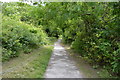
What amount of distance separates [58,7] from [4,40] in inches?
131

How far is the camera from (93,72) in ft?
20.0

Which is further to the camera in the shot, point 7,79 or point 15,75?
point 15,75

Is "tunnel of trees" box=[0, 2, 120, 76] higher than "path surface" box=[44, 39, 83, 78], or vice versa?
"tunnel of trees" box=[0, 2, 120, 76]

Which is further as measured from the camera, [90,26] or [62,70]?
[90,26]

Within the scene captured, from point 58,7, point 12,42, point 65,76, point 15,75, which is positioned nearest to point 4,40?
point 12,42

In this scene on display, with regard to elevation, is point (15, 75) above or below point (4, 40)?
below

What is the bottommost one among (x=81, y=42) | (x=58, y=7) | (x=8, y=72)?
(x=8, y=72)

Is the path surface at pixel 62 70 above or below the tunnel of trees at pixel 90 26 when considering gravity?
below

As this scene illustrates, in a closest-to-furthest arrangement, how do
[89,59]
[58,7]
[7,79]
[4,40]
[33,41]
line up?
1. [7,79]
2. [58,7]
3. [4,40]
4. [89,59]
5. [33,41]

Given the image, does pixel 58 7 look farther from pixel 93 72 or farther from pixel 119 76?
pixel 119 76

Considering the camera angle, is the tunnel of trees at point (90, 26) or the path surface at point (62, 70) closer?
the tunnel of trees at point (90, 26)

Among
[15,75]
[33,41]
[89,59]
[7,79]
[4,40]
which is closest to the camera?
[7,79]

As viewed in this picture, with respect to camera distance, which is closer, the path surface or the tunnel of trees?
the tunnel of trees

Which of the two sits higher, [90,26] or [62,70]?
[90,26]
